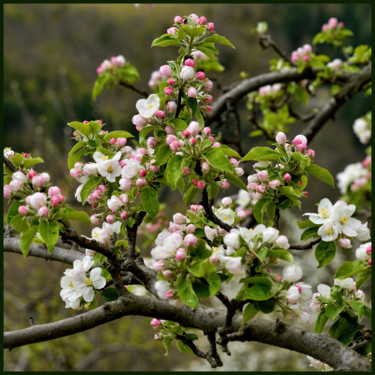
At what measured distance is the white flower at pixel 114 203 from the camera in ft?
4.24

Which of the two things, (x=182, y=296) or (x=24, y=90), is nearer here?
Answer: (x=182, y=296)

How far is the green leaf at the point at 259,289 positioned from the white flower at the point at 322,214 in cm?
Result: 27

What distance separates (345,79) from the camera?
2.97 meters

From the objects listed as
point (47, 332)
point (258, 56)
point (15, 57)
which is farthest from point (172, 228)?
point (15, 57)

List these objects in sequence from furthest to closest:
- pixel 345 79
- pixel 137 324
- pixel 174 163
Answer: pixel 137 324
pixel 345 79
pixel 174 163

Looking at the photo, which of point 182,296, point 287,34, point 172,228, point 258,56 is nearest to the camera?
point 182,296

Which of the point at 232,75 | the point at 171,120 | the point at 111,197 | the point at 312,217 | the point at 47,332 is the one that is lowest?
the point at 47,332

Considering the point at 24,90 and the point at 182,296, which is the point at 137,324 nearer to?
the point at 182,296

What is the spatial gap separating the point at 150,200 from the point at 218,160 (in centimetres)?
26

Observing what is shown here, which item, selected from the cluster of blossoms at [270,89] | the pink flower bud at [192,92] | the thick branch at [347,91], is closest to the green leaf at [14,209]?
the pink flower bud at [192,92]

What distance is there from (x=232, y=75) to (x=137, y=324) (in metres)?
3.92

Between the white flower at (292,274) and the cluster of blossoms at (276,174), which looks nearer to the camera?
the white flower at (292,274)

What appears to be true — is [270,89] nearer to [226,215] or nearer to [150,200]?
[226,215]

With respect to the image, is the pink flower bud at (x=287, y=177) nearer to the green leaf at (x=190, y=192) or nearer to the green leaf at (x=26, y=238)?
the green leaf at (x=190, y=192)
